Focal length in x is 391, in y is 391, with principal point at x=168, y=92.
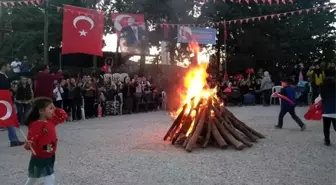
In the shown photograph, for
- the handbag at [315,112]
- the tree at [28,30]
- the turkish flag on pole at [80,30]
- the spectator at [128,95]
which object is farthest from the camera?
the tree at [28,30]

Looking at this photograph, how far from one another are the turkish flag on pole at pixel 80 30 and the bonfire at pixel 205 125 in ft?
23.9

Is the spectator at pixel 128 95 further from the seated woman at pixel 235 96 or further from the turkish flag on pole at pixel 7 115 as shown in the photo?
the turkish flag on pole at pixel 7 115

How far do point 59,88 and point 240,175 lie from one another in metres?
10.0

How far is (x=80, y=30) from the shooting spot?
51.1 ft

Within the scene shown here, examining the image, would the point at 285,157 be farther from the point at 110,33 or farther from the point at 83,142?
the point at 110,33

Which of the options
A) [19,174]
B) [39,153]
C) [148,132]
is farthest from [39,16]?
[39,153]

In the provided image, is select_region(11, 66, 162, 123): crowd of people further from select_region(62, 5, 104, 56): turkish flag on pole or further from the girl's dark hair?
the girl's dark hair

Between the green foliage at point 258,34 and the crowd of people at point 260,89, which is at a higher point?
the green foliage at point 258,34

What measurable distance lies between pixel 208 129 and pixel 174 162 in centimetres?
192

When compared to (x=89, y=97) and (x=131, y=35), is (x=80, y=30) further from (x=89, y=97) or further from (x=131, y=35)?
(x=131, y=35)

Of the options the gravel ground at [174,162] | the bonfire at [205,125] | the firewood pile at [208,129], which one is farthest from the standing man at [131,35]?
the firewood pile at [208,129]

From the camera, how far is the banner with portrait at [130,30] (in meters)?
17.5

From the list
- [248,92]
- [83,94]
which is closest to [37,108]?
[83,94]

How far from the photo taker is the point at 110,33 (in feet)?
89.2
